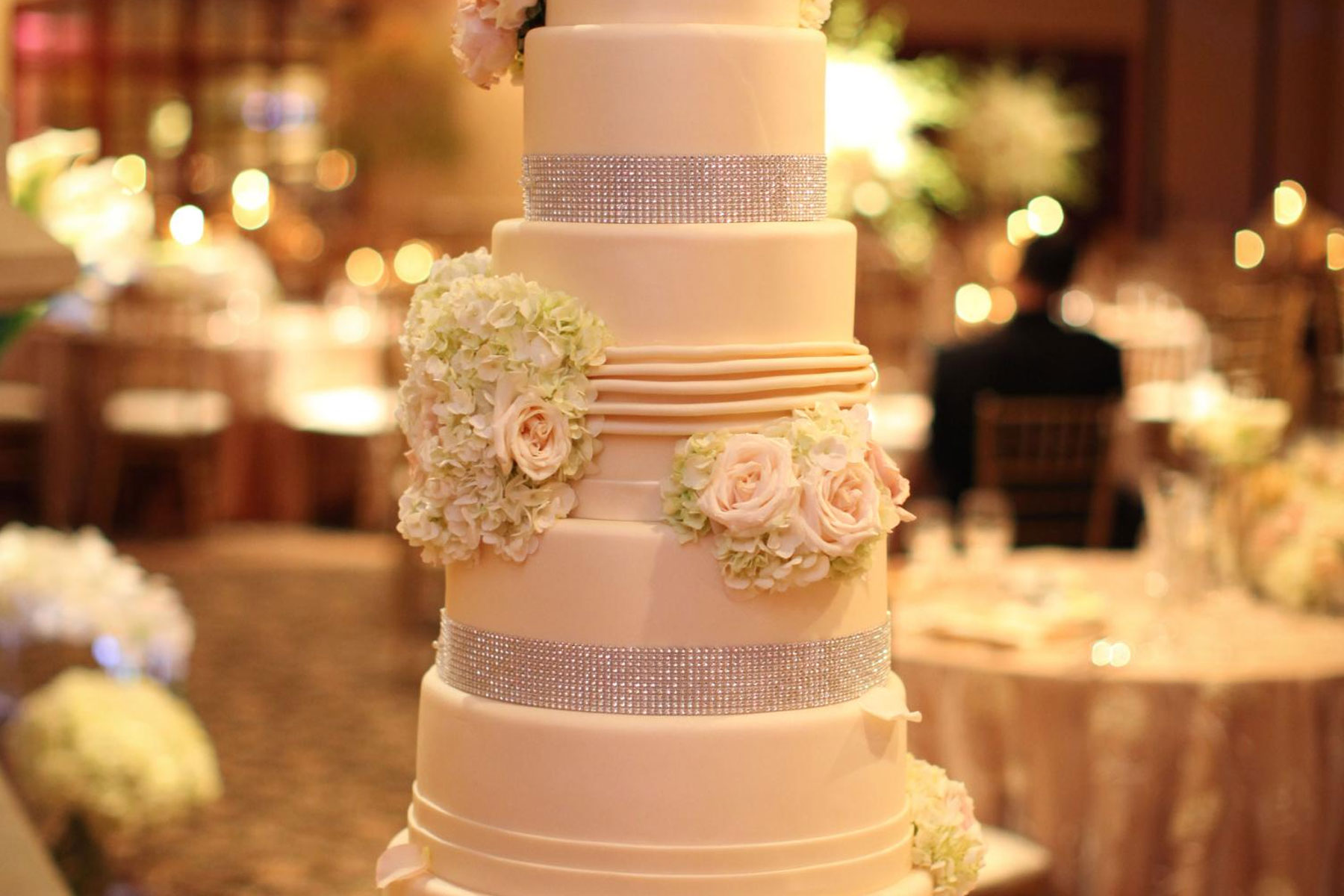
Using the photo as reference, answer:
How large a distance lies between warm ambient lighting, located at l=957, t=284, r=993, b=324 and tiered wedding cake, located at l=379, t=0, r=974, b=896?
23.7 ft

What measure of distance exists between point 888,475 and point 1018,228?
982 cm

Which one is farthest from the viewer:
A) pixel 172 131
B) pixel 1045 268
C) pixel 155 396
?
pixel 172 131

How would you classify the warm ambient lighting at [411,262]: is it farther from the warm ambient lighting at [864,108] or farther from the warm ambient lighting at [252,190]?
the warm ambient lighting at [864,108]

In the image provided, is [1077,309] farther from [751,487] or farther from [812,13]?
[751,487]

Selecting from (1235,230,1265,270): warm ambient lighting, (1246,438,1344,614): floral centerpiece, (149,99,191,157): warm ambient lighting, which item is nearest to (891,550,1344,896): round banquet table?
(1246,438,1344,614): floral centerpiece

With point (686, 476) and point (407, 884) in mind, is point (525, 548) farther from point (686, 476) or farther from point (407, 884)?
point (407, 884)

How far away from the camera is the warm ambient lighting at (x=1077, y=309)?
31.7ft

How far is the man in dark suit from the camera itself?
233 inches

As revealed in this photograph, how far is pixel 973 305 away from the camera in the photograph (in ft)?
30.6

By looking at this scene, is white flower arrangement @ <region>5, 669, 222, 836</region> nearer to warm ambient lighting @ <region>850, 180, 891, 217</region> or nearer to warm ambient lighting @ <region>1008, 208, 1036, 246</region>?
warm ambient lighting @ <region>850, 180, 891, 217</region>

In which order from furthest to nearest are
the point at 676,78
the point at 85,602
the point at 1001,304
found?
1. the point at 1001,304
2. the point at 85,602
3. the point at 676,78

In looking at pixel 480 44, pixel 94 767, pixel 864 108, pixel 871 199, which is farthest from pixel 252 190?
pixel 480 44

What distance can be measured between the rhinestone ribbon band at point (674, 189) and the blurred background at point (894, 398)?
0.61 metres

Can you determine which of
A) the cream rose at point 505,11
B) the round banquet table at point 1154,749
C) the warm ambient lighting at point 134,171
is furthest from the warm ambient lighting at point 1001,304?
the cream rose at point 505,11
